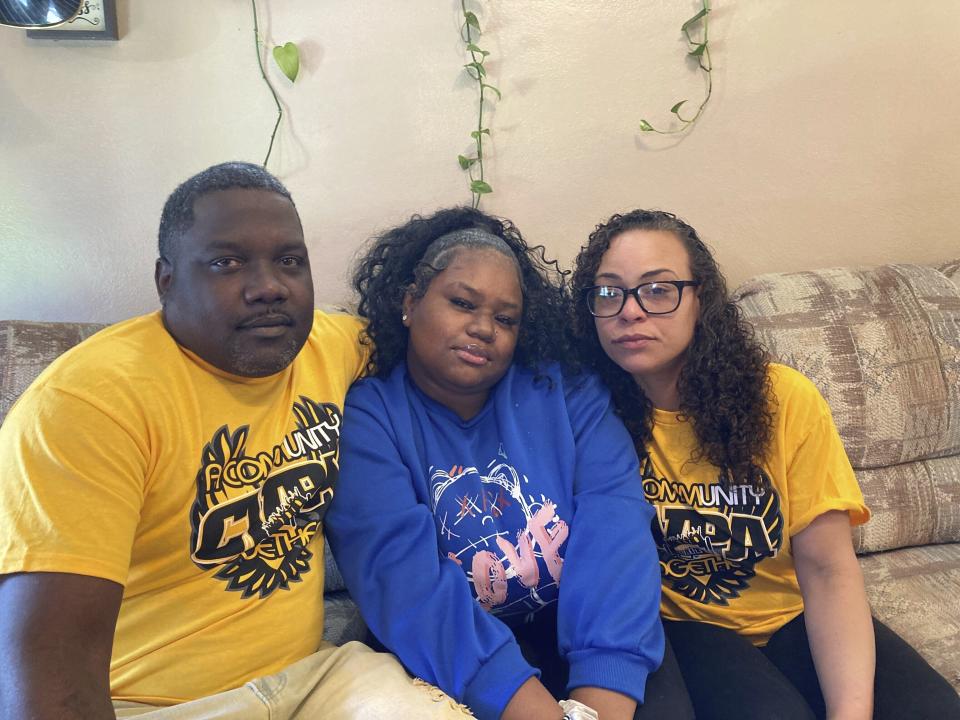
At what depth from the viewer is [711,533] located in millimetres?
1304

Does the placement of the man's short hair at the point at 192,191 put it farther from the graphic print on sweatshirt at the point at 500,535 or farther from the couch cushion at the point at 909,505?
the couch cushion at the point at 909,505

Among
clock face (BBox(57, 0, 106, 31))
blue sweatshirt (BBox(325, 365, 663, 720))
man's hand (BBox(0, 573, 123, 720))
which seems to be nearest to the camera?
man's hand (BBox(0, 573, 123, 720))

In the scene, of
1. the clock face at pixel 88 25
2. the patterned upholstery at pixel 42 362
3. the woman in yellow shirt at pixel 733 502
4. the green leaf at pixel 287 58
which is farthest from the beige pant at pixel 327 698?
the clock face at pixel 88 25

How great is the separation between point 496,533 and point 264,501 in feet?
1.25

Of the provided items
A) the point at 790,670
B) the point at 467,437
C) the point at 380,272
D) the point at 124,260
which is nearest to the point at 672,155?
the point at 380,272

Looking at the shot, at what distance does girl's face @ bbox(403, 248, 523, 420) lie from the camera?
125cm

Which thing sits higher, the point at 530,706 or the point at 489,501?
the point at 489,501

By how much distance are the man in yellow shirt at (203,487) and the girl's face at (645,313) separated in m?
0.53

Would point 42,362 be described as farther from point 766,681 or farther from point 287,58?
point 766,681

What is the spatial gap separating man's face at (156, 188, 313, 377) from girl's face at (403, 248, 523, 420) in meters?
0.27

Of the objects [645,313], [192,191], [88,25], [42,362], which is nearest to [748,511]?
[645,313]

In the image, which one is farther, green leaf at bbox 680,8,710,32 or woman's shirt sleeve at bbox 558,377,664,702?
green leaf at bbox 680,8,710,32

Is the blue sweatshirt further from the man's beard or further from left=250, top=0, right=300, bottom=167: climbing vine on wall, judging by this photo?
left=250, top=0, right=300, bottom=167: climbing vine on wall

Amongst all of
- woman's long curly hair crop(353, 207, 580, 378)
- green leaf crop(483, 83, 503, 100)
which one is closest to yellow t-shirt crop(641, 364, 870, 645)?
woman's long curly hair crop(353, 207, 580, 378)
